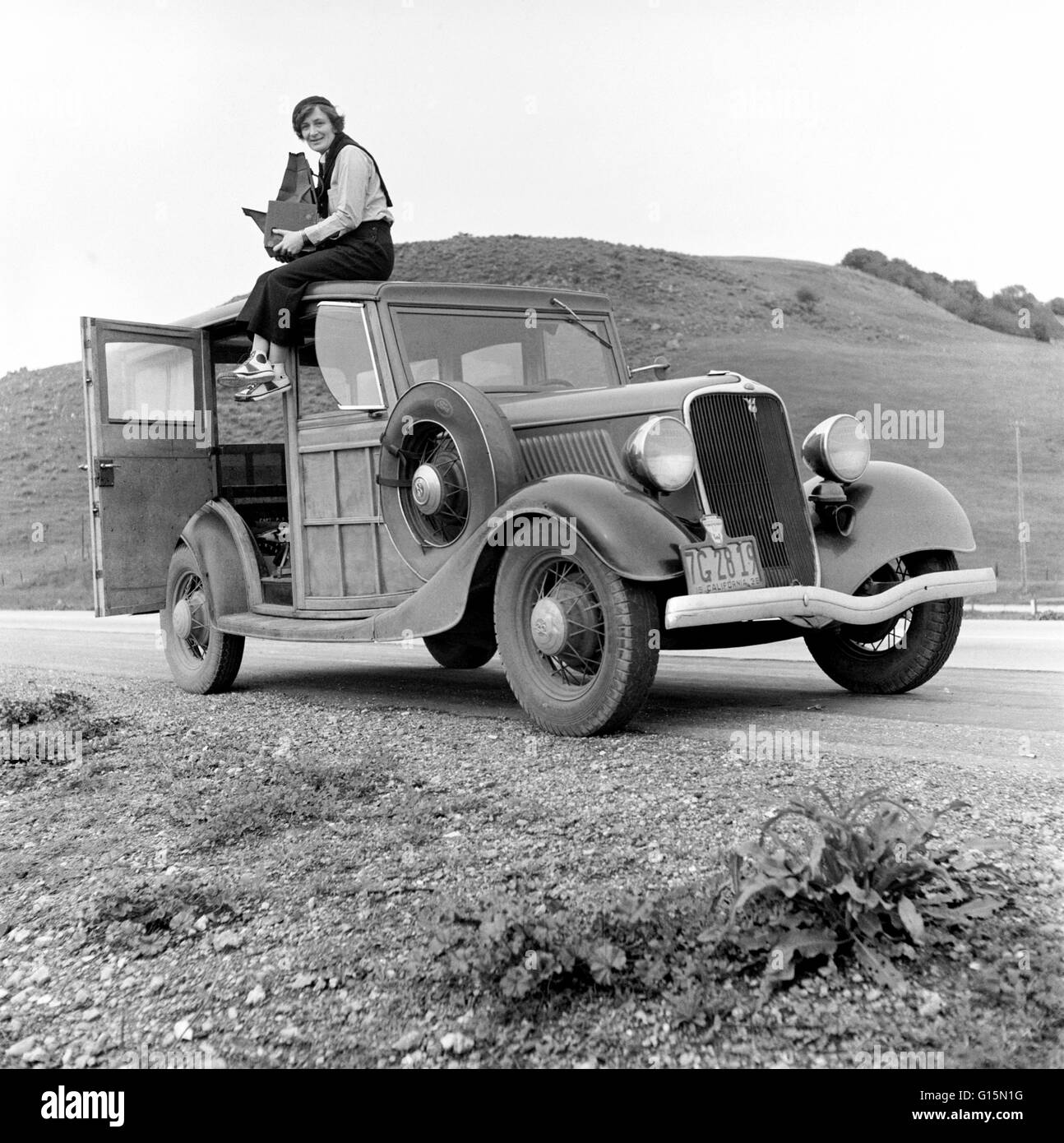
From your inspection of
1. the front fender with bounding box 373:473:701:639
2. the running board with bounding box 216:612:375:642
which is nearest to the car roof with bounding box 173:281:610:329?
the front fender with bounding box 373:473:701:639

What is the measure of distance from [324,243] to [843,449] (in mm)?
3184

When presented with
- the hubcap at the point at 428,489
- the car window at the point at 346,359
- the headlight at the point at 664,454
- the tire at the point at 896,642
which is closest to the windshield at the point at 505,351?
the car window at the point at 346,359

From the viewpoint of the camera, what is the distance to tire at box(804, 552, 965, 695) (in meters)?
6.11

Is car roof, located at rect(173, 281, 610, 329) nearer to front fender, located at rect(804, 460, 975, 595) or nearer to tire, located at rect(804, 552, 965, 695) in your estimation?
front fender, located at rect(804, 460, 975, 595)

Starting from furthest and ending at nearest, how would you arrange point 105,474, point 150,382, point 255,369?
point 150,382 → point 105,474 → point 255,369

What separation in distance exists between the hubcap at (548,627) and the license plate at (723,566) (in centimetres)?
59

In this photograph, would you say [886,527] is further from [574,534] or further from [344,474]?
[344,474]

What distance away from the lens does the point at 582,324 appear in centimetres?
725

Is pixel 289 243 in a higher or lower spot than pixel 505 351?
higher

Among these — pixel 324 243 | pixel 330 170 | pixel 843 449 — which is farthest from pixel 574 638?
pixel 330 170
